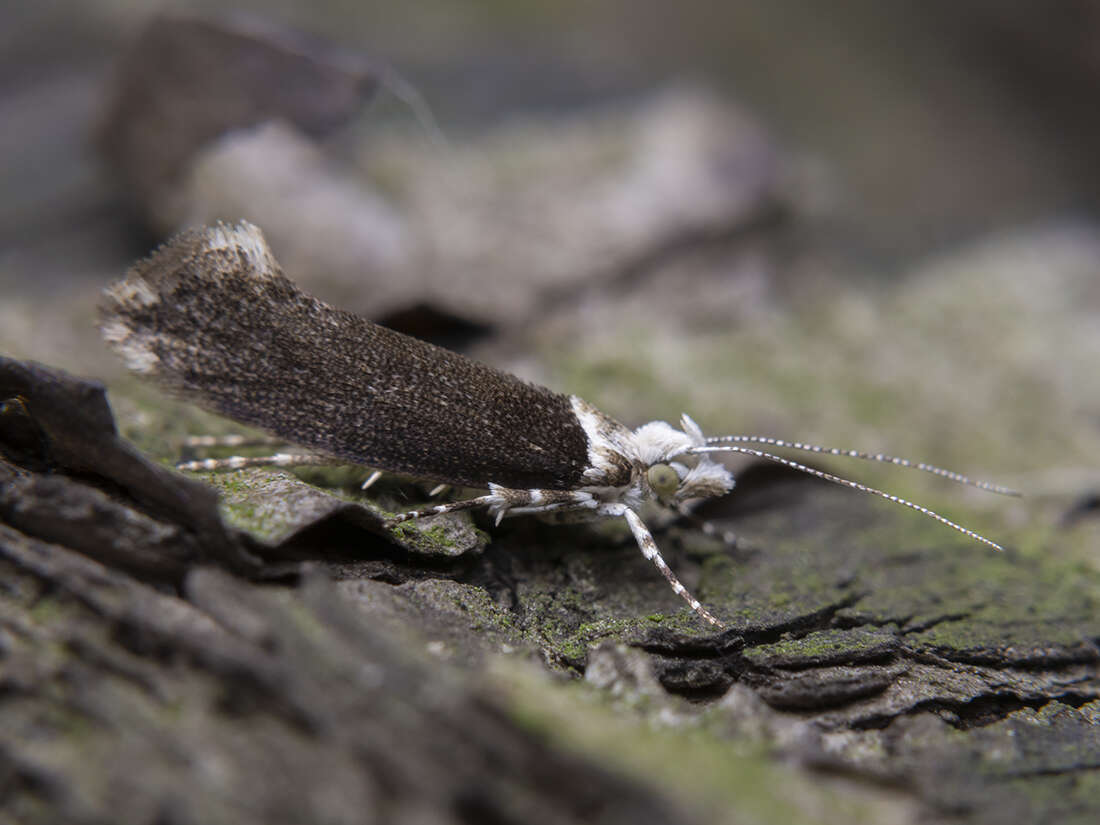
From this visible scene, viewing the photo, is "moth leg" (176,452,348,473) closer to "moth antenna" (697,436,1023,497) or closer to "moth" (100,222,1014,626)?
"moth" (100,222,1014,626)

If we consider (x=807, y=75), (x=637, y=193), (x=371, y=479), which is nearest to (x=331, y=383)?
(x=371, y=479)

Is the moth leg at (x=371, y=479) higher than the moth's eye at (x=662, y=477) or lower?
lower

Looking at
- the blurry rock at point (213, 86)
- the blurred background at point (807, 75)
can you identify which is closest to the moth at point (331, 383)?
the blurry rock at point (213, 86)

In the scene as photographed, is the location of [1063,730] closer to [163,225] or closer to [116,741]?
[116,741]

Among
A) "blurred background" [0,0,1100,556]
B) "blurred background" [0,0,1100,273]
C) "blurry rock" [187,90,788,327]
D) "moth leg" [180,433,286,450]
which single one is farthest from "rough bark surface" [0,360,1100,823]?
"blurred background" [0,0,1100,273]

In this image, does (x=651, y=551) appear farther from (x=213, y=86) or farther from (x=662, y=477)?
(x=213, y=86)

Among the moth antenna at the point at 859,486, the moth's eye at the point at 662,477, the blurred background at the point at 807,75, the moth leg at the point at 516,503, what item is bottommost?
the moth leg at the point at 516,503

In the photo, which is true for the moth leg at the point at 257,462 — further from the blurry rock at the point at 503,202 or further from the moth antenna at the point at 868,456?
the moth antenna at the point at 868,456
